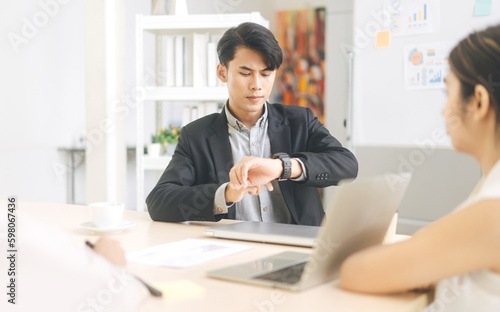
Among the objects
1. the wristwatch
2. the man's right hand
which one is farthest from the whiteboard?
the man's right hand

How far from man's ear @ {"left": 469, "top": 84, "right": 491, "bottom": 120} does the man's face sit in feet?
3.33

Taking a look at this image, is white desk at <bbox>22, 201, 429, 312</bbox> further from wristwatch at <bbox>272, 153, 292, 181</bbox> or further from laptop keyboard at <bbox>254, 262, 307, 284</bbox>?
wristwatch at <bbox>272, 153, 292, 181</bbox>

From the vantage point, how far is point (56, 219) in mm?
1507

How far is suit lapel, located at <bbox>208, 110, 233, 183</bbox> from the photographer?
69.7 inches

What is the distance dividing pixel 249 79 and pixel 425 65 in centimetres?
160

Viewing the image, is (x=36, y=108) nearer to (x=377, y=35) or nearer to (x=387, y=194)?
(x=377, y=35)

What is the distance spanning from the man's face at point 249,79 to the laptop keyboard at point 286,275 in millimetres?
941

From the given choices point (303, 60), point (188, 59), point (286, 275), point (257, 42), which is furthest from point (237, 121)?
point (303, 60)

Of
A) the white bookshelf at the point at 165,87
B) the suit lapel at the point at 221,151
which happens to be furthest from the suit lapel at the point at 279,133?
the white bookshelf at the point at 165,87

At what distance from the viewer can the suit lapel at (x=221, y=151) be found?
1770mm

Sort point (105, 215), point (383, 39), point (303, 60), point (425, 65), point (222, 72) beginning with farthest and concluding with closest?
point (303, 60) → point (383, 39) → point (425, 65) → point (222, 72) → point (105, 215)

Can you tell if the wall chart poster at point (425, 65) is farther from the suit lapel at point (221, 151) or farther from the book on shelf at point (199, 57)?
the suit lapel at point (221, 151)

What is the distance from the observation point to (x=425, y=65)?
2967mm

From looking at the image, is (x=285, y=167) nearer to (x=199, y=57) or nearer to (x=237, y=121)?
(x=237, y=121)
